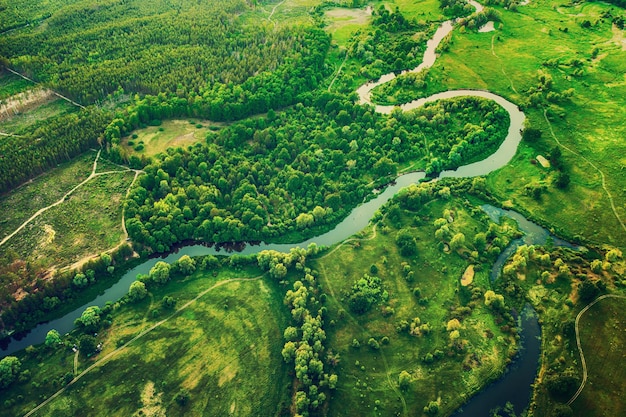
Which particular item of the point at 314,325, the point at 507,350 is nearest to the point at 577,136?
the point at 507,350

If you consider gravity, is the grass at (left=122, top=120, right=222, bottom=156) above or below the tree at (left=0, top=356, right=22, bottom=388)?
above

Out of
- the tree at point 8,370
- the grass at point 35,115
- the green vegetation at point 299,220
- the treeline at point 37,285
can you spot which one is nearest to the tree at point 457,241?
the green vegetation at point 299,220

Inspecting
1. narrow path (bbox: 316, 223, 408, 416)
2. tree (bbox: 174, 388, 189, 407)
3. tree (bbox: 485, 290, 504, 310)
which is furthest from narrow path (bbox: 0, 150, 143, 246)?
tree (bbox: 485, 290, 504, 310)

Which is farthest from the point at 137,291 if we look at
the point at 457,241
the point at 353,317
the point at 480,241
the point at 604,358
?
the point at 604,358

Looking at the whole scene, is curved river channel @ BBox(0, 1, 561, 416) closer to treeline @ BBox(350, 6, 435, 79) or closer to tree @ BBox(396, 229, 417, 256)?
treeline @ BBox(350, 6, 435, 79)

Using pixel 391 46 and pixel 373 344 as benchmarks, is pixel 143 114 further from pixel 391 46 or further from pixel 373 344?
pixel 373 344

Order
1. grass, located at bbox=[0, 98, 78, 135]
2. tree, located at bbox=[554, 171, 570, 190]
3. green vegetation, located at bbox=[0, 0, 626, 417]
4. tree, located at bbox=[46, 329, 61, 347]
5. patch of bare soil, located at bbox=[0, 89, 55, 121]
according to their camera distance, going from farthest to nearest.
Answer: patch of bare soil, located at bbox=[0, 89, 55, 121] → grass, located at bbox=[0, 98, 78, 135] → tree, located at bbox=[554, 171, 570, 190] → tree, located at bbox=[46, 329, 61, 347] → green vegetation, located at bbox=[0, 0, 626, 417]

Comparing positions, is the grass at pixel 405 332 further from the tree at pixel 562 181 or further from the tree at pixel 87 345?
the tree at pixel 87 345
